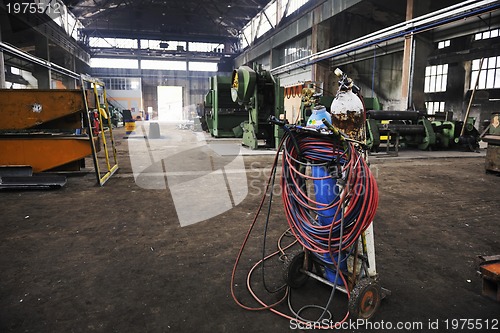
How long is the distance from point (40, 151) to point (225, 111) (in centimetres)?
694

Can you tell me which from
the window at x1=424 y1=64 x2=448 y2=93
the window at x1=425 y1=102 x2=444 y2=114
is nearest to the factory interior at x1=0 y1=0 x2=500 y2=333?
the window at x1=424 y1=64 x2=448 y2=93

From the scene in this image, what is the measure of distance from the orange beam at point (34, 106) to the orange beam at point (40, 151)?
23 centimetres

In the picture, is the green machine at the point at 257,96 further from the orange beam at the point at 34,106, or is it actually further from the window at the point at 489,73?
the window at the point at 489,73

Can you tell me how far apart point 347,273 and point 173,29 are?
30941mm

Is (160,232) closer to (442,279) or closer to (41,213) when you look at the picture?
(41,213)

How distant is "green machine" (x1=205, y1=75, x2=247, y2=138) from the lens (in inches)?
429

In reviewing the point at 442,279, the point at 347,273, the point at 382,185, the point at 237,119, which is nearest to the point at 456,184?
the point at 382,185

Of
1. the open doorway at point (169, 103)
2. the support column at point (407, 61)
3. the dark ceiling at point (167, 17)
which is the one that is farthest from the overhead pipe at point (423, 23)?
the open doorway at point (169, 103)

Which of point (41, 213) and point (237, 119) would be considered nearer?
point (41, 213)

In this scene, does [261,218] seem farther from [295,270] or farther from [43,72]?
[43,72]

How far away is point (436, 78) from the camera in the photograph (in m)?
14.1

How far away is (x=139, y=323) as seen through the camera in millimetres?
1684

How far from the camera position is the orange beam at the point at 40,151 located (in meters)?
4.72

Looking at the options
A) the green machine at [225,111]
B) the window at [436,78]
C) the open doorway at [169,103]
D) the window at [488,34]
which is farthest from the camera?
the open doorway at [169,103]
